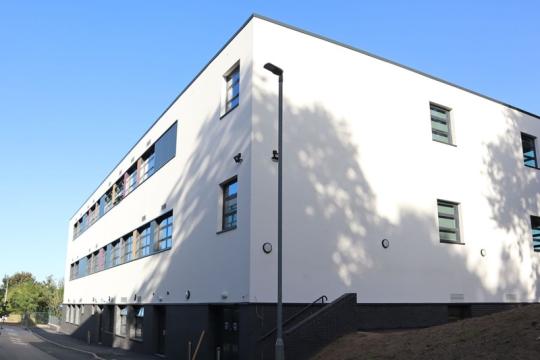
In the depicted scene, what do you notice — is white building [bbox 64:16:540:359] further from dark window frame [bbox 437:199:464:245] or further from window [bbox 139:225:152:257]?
window [bbox 139:225:152:257]

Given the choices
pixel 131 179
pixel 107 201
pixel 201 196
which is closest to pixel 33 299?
pixel 107 201

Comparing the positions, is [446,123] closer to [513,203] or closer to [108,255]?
[513,203]

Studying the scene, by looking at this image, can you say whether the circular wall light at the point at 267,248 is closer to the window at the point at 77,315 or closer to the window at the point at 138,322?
the window at the point at 138,322

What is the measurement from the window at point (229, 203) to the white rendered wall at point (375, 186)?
1.72 meters

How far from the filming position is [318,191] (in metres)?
16.7

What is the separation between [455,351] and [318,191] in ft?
23.8

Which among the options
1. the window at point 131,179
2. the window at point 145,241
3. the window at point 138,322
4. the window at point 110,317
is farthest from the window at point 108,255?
the window at point 138,322

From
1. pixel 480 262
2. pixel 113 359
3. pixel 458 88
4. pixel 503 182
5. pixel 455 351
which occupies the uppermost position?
pixel 458 88

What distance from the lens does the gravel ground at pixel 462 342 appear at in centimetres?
973

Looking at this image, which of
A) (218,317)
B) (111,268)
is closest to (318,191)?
(218,317)

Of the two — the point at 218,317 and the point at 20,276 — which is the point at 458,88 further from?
the point at 20,276

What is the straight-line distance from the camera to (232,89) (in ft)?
60.6

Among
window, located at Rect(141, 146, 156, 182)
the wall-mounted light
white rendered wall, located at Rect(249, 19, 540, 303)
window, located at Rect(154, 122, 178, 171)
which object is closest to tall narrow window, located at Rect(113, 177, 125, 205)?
window, located at Rect(141, 146, 156, 182)

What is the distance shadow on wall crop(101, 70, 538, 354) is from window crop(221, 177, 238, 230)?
1.13 ft
